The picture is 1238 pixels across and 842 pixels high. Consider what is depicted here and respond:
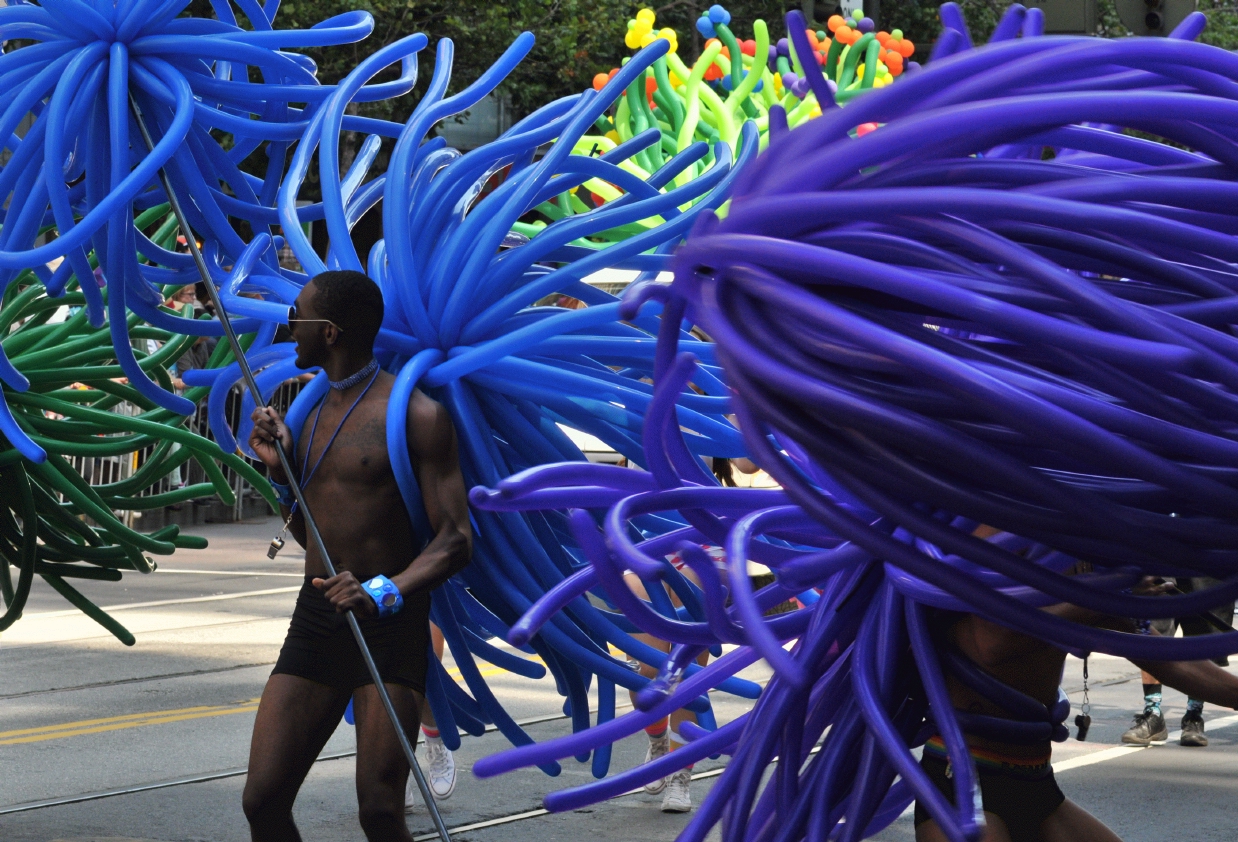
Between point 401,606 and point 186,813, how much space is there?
99.4 inches

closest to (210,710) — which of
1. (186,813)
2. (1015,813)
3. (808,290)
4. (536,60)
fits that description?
(186,813)

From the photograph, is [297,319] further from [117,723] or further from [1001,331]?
[117,723]

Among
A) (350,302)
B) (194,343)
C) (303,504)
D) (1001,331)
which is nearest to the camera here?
(1001,331)

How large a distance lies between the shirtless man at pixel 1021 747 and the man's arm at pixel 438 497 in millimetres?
1426

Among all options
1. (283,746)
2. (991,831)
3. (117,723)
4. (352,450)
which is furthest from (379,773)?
(117,723)

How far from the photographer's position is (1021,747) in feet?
10.0

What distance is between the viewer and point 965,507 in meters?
2.19

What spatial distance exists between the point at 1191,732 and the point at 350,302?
17.3ft

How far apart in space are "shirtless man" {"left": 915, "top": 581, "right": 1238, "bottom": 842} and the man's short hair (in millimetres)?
1824

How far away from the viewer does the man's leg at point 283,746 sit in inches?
158

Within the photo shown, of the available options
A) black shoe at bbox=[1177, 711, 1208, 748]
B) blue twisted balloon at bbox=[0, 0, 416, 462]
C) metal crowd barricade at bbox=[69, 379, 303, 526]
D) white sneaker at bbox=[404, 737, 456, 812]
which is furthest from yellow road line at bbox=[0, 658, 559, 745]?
metal crowd barricade at bbox=[69, 379, 303, 526]

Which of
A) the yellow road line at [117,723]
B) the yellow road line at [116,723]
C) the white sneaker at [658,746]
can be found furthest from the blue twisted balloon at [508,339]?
the yellow road line at [116,723]

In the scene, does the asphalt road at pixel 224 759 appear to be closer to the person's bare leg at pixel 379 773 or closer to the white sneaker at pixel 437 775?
the white sneaker at pixel 437 775

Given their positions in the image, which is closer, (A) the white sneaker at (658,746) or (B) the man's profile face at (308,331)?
(B) the man's profile face at (308,331)
